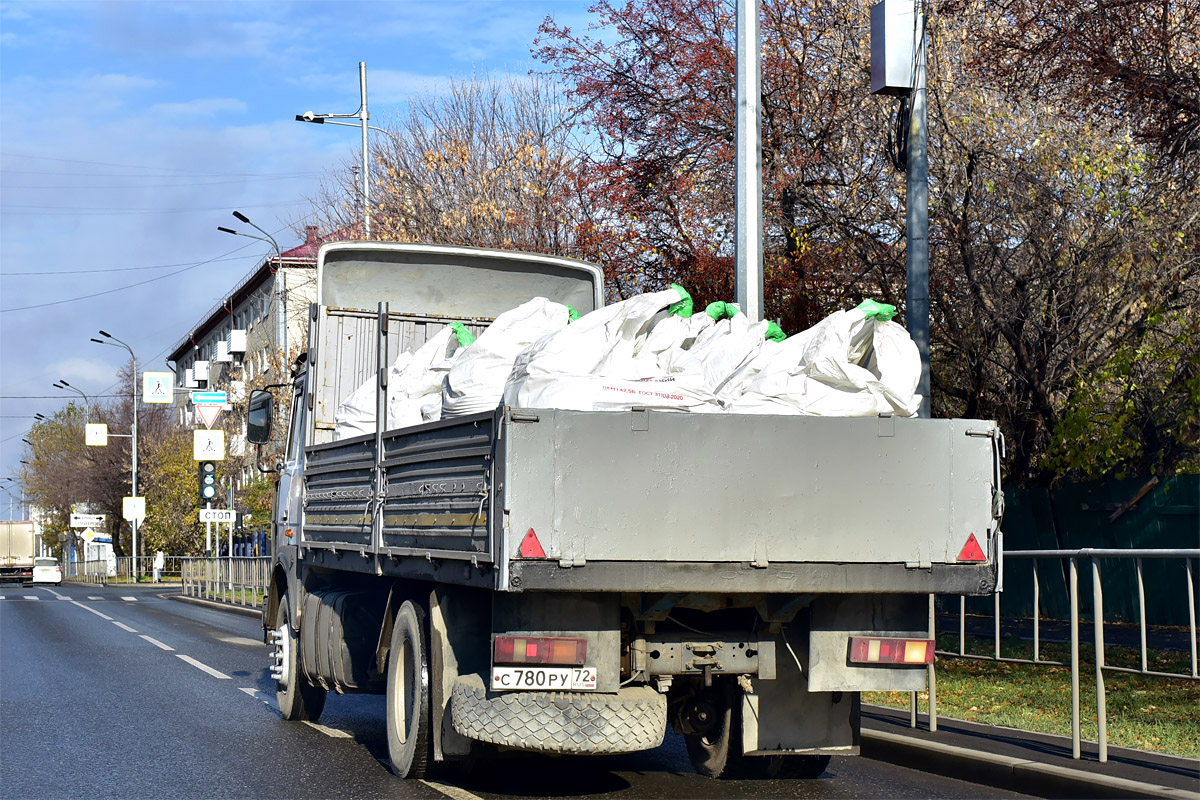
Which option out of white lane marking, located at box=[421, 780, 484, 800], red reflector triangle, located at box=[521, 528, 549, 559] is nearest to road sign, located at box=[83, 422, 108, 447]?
white lane marking, located at box=[421, 780, 484, 800]

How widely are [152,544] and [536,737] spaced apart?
66758mm

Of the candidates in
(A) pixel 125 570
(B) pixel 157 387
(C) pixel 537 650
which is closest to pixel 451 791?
(C) pixel 537 650

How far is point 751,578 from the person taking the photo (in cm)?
640

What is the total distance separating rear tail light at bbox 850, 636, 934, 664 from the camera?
6.75 m

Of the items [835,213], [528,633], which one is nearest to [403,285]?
[528,633]

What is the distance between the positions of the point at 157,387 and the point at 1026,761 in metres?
44.2

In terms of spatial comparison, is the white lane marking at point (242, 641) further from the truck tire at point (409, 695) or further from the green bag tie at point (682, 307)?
the green bag tie at point (682, 307)

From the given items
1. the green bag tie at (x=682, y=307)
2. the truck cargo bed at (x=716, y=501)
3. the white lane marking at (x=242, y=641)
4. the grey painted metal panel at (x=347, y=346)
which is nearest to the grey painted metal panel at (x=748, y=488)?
the truck cargo bed at (x=716, y=501)

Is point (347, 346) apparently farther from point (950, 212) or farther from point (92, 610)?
point (92, 610)

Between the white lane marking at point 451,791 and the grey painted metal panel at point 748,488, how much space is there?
77.3 inches

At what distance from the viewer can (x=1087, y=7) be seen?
428 inches

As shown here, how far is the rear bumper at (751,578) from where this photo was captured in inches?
241

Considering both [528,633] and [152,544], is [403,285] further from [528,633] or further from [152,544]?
[152,544]

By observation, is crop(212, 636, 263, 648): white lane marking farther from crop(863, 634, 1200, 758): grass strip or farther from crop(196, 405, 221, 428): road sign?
crop(196, 405, 221, 428): road sign
